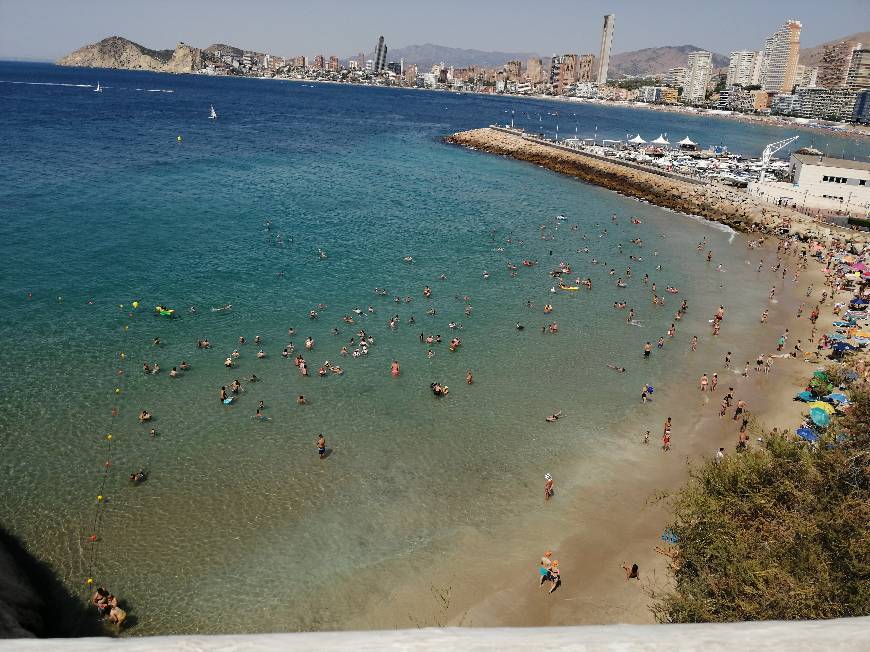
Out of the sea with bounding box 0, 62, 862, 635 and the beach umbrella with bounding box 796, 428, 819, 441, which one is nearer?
the sea with bounding box 0, 62, 862, 635

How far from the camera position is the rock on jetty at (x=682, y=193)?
50.2 meters

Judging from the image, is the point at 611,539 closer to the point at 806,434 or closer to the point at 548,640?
the point at 806,434

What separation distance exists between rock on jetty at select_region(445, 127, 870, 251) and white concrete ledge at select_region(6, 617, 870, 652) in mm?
52792

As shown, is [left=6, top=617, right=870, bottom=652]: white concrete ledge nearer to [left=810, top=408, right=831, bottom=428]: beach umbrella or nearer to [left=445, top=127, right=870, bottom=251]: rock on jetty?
[left=810, top=408, right=831, bottom=428]: beach umbrella

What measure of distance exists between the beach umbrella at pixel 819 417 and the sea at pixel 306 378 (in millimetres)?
5719

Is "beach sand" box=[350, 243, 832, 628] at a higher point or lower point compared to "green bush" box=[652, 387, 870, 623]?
lower

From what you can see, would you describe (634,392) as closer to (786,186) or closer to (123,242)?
(123,242)

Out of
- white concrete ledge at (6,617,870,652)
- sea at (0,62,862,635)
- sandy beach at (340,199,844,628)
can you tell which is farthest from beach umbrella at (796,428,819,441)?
white concrete ledge at (6,617,870,652)

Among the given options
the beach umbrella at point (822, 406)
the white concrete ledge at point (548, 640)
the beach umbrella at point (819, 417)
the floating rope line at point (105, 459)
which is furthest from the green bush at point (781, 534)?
the floating rope line at point (105, 459)

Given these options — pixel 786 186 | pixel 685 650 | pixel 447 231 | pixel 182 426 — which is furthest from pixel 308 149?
pixel 685 650

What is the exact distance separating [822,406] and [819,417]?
52.5 inches

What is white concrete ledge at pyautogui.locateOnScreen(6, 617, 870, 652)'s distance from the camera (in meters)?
2.98

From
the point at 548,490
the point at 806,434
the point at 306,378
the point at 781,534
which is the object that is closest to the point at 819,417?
the point at 806,434

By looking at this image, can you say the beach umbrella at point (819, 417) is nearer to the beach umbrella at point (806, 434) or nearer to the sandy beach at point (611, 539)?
the beach umbrella at point (806, 434)
